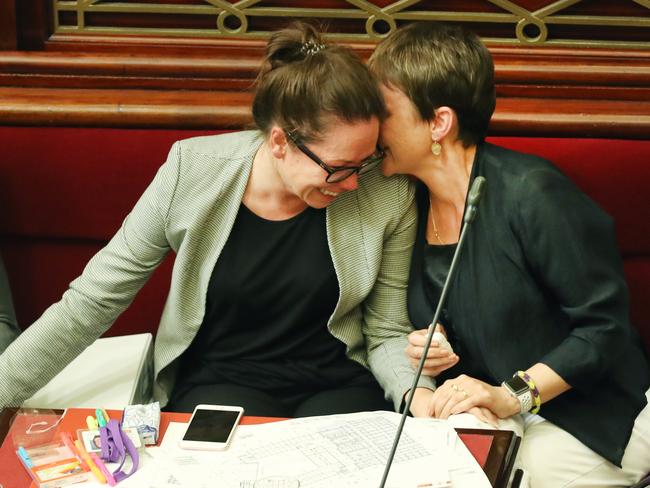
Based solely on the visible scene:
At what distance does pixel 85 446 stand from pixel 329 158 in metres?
0.67

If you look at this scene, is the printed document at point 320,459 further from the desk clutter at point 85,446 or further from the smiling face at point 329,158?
the smiling face at point 329,158

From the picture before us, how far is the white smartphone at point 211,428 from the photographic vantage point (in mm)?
1417

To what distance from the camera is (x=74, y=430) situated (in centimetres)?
147

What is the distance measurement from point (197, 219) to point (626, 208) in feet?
3.33

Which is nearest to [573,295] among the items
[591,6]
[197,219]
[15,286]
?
[197,219]

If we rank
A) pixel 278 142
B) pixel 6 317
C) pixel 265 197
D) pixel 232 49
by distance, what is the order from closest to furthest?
1. pixel 278 142
2. pixel 265 197
3. pixel 6 317
4. pixel 232 49

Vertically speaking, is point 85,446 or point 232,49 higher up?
point 232,49

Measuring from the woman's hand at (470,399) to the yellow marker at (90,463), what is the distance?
644 mm

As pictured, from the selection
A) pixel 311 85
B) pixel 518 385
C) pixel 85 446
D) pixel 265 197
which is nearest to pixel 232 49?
pixel 265 197

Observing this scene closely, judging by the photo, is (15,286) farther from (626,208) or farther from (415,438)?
(626,208)

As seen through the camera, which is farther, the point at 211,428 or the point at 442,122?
the point at 442,122

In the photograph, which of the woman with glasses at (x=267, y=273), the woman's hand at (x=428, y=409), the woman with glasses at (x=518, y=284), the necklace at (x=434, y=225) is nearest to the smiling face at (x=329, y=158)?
the woman with glasses at (x=267, y=273)

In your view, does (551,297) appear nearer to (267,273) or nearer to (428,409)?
(428,409)

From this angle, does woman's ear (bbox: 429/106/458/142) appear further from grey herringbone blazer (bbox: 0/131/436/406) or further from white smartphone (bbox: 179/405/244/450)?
white smartphone (bbox: 179/405/244/450)
